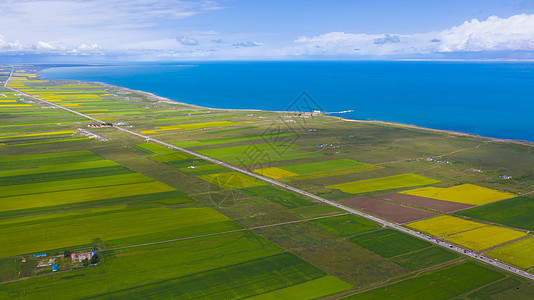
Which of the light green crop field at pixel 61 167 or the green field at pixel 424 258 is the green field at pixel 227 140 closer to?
the light green crop field at pixel 61 167

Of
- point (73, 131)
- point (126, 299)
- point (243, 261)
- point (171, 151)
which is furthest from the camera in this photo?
point (73, 131)

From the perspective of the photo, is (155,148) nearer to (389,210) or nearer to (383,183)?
(383,183)

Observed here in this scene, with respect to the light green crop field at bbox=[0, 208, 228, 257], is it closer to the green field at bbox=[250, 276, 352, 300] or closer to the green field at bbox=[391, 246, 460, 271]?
the green field at bbox=[250, 276, 352, 300]

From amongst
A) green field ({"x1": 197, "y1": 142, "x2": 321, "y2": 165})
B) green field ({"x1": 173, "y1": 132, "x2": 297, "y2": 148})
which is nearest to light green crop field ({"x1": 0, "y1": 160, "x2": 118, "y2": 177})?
green field ({"x1": 197, "y1": 142, "x2": 321, "y2": 165})

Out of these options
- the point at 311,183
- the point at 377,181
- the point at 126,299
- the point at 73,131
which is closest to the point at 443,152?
the point at 377,181

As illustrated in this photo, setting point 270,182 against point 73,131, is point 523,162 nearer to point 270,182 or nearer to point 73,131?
point 270,182

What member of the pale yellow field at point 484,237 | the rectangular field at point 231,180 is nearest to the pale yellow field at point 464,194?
the pale yellow field at point 484,237

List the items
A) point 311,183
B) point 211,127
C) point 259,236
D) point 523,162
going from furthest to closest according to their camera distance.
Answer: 1. point 211,127
2. point 523,162
3. point 311,183
4. point 259,236

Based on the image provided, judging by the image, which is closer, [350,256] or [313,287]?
[313,287]
